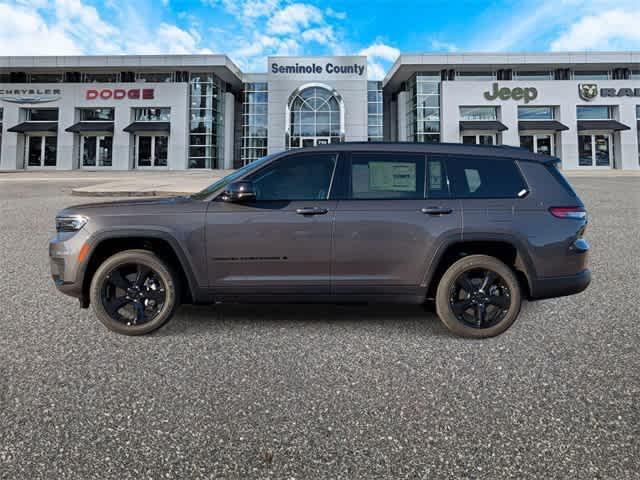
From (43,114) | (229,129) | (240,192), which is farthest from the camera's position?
(229,129)

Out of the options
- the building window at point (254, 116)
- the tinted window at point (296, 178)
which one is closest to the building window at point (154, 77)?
the building window at point (254, 116)

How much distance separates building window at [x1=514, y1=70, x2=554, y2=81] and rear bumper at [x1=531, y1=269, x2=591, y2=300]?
44759mm

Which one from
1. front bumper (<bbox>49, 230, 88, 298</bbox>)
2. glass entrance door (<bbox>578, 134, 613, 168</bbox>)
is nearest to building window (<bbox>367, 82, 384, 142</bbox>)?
glass entrance door (<bbox>578, 134, 613, 168</bbox>)

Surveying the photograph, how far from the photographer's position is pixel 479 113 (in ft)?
A: 133

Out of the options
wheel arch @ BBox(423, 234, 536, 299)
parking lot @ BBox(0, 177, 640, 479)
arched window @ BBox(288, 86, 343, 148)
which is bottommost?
parking lot @ BBox(0, 177, 640, 479)

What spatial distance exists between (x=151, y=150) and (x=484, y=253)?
137ft

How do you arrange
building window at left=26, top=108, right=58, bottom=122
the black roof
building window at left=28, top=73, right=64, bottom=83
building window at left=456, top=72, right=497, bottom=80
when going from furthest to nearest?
building window at left=28, top=73, right=64, bottom=83, building window at left=456, top=72, right=497, bottom=80, building window at left=26, top=108, right=58, bottom=122, the black roof

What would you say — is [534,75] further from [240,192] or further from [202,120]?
[240,192]

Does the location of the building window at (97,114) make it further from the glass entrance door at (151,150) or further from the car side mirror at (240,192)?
the car side mirror at (240,192)

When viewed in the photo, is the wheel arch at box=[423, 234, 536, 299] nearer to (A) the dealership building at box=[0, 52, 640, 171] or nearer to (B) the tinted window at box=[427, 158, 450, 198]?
(B) the tinted window at box=[427, 158, 450, 198]

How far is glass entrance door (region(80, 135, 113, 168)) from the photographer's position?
1583 inches

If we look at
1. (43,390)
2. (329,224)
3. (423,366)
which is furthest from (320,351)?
(43,390)


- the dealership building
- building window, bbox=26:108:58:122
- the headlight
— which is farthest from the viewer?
building window, bbox=26:108:58:122

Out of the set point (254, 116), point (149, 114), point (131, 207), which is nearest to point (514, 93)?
point (254, 116)
